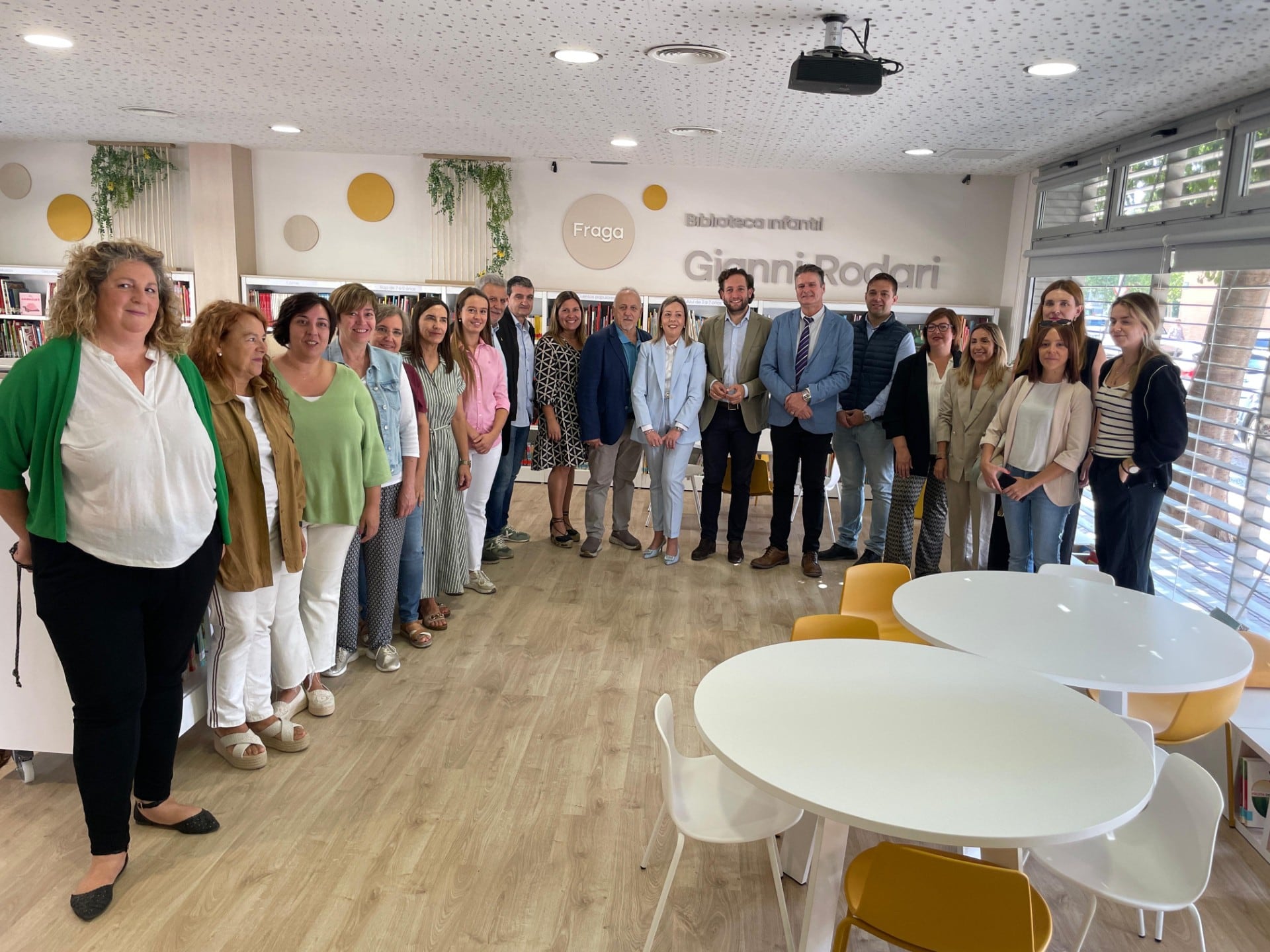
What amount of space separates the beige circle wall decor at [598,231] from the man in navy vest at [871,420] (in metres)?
2.86

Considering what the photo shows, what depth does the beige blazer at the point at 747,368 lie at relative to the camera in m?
5.38

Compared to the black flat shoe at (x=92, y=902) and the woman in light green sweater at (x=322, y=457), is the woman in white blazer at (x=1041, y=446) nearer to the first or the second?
the woman in light green sweater at (x=322, y=457)

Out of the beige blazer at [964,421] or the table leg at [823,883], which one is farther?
the beige blazer at [964,421]

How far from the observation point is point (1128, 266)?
5.20 metres

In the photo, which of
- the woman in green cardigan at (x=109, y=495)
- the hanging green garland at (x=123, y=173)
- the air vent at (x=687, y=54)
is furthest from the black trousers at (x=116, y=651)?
the hanging green garland at (x=123, y=173)

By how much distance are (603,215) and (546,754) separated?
5.54 m

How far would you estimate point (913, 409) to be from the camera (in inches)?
194

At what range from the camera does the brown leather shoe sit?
5.52 metres

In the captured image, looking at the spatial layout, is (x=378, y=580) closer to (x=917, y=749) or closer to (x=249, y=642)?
(x=249, y=642)

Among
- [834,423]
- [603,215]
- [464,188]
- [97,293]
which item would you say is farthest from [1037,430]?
[464,188]

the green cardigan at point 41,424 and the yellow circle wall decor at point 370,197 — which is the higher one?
the yellow circle wall decor at point 370,197

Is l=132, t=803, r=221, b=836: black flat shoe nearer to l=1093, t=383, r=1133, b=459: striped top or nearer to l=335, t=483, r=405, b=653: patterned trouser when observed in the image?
l=335, t=483, r=405, b=653: patterned trouser

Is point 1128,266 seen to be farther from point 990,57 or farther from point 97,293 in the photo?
point 97,293

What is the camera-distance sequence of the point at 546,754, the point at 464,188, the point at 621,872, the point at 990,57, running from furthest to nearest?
the point at 464,188
the point at 990,57
the point at 546,754
the point at 621,872
